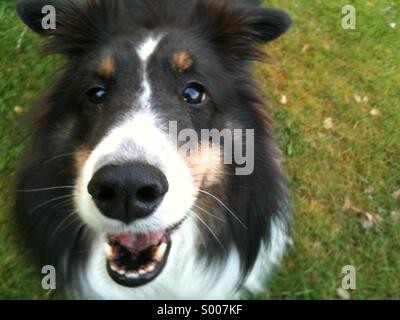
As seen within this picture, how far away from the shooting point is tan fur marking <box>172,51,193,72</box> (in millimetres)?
2305

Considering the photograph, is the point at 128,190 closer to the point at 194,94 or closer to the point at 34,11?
the point at 194,94

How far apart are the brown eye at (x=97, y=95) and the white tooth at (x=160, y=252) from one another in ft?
2.58

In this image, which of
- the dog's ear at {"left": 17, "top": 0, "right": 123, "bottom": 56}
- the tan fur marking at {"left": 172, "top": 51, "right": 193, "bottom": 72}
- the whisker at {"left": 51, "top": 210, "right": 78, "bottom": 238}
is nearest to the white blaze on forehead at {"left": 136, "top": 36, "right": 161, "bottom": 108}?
the tan fur marking at {"left": 172, "top": 51, "right": 193, "bottom": 72}

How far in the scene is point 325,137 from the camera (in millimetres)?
4344

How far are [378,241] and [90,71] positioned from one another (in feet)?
8.80

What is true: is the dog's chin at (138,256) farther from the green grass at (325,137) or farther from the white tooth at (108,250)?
the green grass at (325,137)

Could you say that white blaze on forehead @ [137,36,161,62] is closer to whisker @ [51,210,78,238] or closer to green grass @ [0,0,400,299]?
whisker @ [51,210,78,238]

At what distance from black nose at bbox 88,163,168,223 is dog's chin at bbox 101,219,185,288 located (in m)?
0.33

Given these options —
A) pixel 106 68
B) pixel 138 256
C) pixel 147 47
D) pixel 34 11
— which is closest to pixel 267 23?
pixel 147 47

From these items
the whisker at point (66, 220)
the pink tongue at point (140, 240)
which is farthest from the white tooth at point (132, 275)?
the whisker at point (66, 220)

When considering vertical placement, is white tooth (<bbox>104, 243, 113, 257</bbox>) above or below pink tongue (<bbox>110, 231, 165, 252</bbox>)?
below
